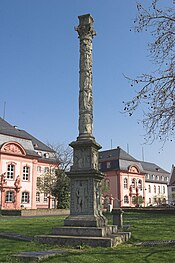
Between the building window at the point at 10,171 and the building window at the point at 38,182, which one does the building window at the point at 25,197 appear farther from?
the building window at the point at 10,171

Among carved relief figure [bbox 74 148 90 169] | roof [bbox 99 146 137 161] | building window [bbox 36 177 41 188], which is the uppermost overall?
roof [bbox 99 146 137 161]

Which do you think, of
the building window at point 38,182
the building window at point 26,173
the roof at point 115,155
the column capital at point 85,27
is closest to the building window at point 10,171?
the building window at point 26,173

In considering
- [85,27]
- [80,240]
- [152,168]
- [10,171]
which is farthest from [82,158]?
[152,168]

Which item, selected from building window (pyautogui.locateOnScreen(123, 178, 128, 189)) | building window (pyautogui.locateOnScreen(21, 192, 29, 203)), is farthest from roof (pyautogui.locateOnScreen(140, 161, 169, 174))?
building window (pyautogui.locateOnScreen(21, 192, 29, 203))

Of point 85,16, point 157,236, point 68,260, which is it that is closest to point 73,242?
point 68,260

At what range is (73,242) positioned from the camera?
10.4 m

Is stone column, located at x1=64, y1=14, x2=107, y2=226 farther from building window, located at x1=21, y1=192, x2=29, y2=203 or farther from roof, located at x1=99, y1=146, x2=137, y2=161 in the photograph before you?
roof, located at x1=99, y1=146, x2=137, y2=161

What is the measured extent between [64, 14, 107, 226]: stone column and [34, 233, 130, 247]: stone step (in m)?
0.90

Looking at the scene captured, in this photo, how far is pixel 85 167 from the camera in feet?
38.9

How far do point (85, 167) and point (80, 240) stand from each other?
2.68m

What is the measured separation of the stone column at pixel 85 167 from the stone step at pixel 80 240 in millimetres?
901

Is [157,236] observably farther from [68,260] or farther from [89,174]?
[68,260]

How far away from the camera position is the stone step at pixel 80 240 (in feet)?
32.7

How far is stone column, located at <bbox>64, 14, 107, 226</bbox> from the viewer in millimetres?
11492
